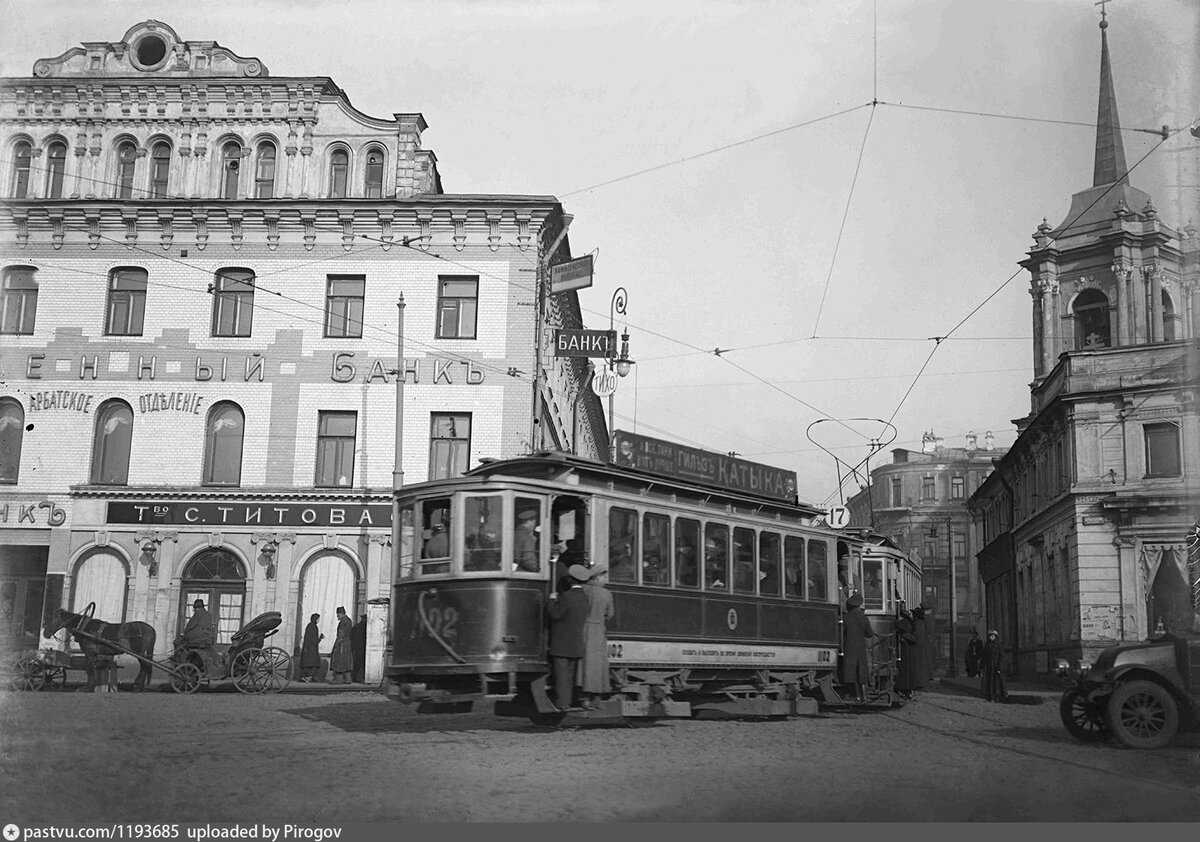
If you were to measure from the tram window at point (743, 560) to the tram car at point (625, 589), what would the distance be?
0.02 metres

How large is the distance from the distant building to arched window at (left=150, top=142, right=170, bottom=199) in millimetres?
55543

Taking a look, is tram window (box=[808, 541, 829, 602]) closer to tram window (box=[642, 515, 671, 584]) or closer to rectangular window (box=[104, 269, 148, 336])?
tram window (box=[642, 515, 671, 584])

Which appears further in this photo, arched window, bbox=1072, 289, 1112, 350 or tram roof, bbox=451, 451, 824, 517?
arched window, bbox=1072, 289, 1112, 350

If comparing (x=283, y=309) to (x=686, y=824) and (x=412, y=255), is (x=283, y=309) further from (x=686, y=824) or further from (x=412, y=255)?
(x=686, y=824)

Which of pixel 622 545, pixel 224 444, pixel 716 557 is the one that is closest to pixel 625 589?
pixel 622 545

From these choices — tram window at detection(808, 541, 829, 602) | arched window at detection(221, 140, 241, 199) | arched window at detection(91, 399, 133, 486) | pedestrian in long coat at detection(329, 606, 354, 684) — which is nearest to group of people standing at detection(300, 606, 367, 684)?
pedestrian in long coat at detection(329, 606, 354, 684)

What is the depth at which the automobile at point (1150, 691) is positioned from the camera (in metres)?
13.1

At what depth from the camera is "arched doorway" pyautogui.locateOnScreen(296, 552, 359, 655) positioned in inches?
1066

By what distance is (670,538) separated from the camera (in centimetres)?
1523

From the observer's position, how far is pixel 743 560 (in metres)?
16.6

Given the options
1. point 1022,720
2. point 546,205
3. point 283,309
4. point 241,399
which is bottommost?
point 1022,720

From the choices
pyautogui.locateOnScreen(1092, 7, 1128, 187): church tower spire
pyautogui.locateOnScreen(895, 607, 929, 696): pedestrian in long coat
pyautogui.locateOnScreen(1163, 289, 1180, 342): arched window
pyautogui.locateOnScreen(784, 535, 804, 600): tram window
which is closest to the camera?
pyautogui.locateOnScreen(1092, 7, 1128, 187): church tower spire

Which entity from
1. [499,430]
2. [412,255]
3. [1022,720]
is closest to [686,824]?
[1022,720]

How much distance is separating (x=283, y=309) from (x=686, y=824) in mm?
21927
